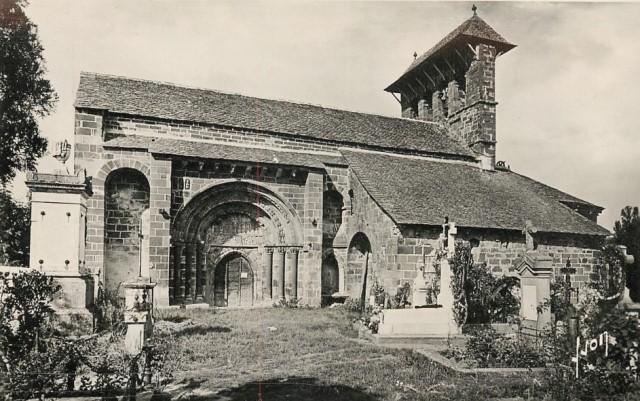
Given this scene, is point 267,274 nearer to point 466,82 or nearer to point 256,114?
point 256,114

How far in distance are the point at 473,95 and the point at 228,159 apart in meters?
13.6

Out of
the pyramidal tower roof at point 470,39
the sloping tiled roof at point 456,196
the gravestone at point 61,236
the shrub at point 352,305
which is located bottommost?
the shrub at point 352,305

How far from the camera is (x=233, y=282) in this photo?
59.5 ft

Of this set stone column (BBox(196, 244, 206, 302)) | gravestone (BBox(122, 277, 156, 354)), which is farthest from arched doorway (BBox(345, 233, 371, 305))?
gravestone (BBox(122, 277, 156, 354))

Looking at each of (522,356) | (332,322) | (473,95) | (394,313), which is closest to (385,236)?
(332,322)

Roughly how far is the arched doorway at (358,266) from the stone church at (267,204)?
57 millimetres

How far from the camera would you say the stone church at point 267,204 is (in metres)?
16.2

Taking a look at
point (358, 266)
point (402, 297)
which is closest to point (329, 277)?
point (358, 266)

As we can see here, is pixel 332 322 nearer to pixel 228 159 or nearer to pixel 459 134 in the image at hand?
pixel 228 159

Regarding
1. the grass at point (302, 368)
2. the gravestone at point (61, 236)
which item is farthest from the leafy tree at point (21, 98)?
the grass at point (302, 368)

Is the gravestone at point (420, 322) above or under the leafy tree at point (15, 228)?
under

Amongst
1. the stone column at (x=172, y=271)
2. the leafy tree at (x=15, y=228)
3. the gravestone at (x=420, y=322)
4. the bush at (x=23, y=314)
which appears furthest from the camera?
the leafy tree at (x=15, y=228)

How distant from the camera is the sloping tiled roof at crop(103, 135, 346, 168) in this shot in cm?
1639

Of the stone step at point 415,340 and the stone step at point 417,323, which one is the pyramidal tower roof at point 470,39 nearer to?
the stone step at point 417,323
